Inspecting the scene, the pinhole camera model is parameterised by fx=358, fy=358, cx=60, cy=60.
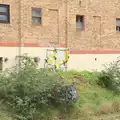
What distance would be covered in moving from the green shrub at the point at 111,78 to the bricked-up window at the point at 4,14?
6812 mm

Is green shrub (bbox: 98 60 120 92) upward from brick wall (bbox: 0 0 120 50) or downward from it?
downward

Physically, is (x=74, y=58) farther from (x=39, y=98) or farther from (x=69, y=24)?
(x=39, y=98)

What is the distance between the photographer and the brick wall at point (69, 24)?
72.4 ft

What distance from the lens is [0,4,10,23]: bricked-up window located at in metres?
21.6

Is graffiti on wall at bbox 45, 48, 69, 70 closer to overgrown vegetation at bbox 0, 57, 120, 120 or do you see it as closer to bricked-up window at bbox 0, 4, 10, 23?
bricked-up window at bbox 0, 4, 10, 23

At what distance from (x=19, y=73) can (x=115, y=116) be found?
4.87 m

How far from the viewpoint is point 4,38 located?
70.4ft

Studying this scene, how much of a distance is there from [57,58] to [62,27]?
219 cm

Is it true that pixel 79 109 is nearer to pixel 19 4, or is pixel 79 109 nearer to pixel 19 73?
pixel 19 73

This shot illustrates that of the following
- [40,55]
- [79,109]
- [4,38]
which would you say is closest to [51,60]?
[40,55]

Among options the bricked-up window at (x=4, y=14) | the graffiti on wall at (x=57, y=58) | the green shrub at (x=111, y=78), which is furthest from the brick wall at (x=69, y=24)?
the green shrub at (x=111, y=78)

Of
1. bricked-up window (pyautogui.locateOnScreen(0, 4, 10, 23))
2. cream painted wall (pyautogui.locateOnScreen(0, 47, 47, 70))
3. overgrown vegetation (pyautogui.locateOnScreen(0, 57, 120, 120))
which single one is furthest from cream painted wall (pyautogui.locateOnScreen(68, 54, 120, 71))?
overgrown vegetation (pyautogui.locateOnScreen(0, 57, 120, 120))

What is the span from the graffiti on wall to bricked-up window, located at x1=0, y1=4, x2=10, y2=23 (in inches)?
140

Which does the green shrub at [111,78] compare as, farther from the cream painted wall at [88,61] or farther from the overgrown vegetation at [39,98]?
the cream painted wall at [88,61]
